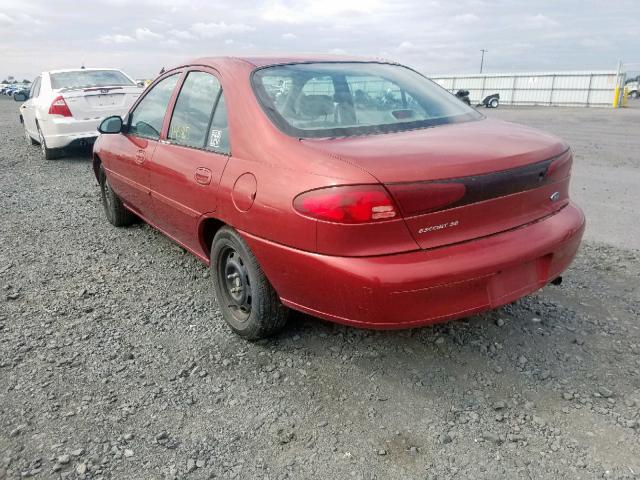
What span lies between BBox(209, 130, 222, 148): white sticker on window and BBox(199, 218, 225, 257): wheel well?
0.44 m

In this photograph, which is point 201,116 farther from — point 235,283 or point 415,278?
point 415,278

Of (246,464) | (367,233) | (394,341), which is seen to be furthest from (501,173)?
(246,464)

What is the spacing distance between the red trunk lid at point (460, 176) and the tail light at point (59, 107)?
7.84 m

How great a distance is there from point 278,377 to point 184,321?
95 cm

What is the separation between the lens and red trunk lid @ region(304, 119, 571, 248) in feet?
7.37

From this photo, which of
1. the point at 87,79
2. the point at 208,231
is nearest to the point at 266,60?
the point at 208,231

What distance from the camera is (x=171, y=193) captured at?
11.5 feet

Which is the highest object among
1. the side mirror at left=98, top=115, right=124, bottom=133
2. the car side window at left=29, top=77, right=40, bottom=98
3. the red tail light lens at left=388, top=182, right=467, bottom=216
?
the car side window at left=29, top=77, right=40, bottom=98

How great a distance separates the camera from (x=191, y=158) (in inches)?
127

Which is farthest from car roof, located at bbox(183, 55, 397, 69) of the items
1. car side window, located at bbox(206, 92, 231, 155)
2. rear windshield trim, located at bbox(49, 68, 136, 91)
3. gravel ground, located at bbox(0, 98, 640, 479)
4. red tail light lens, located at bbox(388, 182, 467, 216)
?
rear windshield trim, located at bbox(49, 68, 136, 91)

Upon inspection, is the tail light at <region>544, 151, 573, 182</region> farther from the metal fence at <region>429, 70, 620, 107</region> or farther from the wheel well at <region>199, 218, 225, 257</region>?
the metal fence at <region>429, 70, 620, 107</region>

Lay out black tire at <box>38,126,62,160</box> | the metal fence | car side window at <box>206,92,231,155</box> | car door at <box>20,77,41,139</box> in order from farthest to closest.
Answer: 1. the metal fence
2. car door at <box>20,77,41,139</box>
3. black tire at <box>38,126,62,160</box>
4. car side window at <box>206,92,231,155</box>

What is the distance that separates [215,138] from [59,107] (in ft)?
23.4

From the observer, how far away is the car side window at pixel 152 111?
3.84 m
